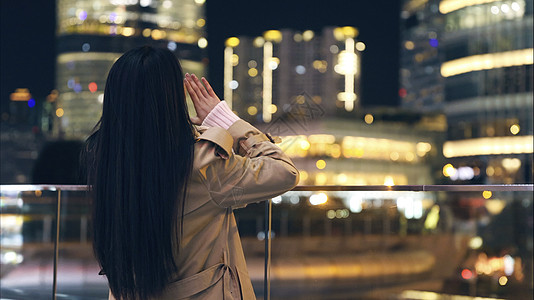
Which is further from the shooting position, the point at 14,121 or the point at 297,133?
the point at 14,121

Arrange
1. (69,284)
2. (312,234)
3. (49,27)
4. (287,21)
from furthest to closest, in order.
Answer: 1. (287,21)
2. (49,27)
3. (312,234)
4. (69,284)

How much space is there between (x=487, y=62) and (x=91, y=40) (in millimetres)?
30946

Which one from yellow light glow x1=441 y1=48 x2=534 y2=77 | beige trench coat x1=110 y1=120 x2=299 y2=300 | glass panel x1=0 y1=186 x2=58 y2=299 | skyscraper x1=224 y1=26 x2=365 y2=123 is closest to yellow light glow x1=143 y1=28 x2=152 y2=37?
skyscraper x1=224 y1=26 x2=365 y2=123

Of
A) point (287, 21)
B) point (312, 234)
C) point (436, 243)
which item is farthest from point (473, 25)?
point (312, 234)

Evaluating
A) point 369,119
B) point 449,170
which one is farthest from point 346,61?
point 449,170

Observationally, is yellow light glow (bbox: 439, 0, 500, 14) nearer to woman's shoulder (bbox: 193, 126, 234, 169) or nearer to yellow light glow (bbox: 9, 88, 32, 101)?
yellow light glow (bbox: 9, 88, 32, 101)

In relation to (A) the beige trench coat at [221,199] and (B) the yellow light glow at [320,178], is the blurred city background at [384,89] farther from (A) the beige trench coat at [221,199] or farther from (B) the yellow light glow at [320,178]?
(A) the beige trench coat at [221,199]

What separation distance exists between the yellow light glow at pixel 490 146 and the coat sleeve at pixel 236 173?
143 feet

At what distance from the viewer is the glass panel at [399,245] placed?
3.48 meters

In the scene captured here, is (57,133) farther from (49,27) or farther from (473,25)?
(473,25)

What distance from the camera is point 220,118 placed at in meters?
1.25

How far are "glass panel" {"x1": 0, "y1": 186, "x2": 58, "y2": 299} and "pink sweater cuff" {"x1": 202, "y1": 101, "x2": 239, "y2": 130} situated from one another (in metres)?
1.97

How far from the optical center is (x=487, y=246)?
3481cm

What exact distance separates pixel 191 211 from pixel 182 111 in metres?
0.18
